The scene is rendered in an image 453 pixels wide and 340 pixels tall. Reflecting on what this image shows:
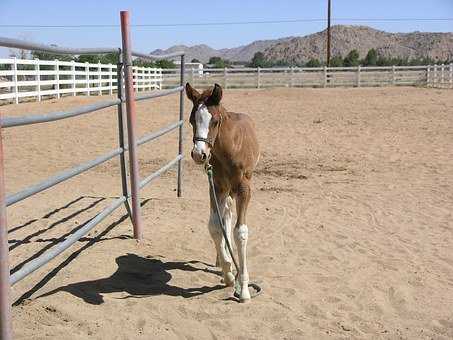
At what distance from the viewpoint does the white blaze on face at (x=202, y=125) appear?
11.5 feet

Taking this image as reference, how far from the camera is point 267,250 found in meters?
5.31

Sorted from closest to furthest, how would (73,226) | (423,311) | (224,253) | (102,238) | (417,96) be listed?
(423,311) → (224,253) → (102,238) → (73,226) → (417,96)

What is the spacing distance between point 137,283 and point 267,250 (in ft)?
4.88

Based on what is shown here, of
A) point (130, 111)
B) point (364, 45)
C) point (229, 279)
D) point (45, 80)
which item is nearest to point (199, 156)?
point (229, 279)

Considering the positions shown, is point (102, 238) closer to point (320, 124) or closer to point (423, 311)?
point (423, 311)

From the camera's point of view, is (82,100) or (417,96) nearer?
(82,100)

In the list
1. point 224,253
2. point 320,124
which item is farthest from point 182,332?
point 320,124

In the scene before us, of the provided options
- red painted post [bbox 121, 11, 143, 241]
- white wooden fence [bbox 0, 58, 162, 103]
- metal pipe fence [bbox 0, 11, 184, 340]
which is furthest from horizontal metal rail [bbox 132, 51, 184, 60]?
white wooden fence [bbox 0, 58, 162, 103]

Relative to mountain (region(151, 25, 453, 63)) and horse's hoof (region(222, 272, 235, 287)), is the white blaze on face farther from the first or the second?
mountain (region(151, 25, 453, 63))

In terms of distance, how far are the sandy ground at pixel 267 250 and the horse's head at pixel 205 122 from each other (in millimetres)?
1164

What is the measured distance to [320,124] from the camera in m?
14.7

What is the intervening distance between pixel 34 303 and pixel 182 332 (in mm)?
1016

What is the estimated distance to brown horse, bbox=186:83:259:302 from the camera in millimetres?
3584

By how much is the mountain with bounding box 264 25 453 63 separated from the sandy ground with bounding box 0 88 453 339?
5329 inches
